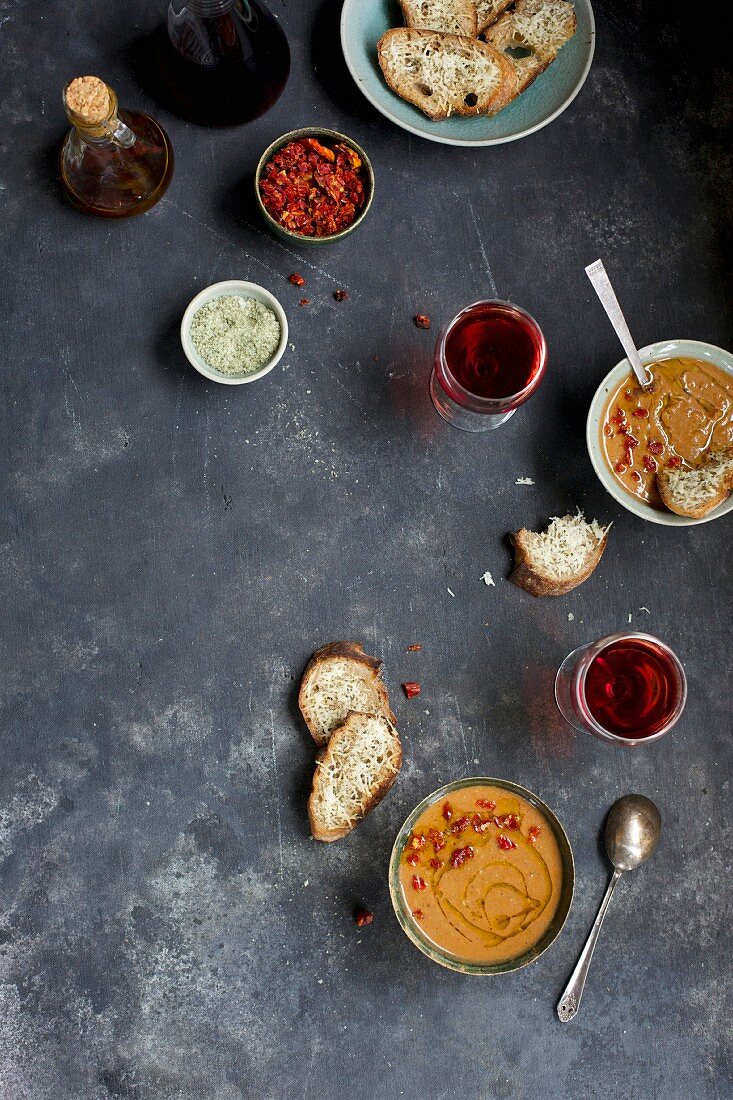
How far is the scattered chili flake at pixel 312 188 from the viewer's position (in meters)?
2.35

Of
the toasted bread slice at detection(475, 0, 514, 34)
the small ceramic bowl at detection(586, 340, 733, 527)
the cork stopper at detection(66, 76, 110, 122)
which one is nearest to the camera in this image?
the cork stopper at detection(66, 76, 110, 122)

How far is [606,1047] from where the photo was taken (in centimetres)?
238

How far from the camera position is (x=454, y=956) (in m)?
2.23

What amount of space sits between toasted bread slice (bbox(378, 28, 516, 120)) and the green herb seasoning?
69cm

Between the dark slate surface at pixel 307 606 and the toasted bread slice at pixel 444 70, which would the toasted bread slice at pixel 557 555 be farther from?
the toasted bread slice at pixel 444 70

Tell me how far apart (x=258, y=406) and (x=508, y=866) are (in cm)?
133

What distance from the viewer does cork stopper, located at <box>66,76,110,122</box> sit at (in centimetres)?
205

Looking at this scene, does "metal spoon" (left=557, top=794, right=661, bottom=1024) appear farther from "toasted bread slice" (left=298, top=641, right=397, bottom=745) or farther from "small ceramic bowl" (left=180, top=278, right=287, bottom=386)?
"small ceramic bowl" (left=180, top=278, right=287, bottom=386)

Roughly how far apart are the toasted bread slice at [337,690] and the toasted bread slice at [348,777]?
0.17 ft

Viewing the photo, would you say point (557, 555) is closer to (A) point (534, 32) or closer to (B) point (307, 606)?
(B) point (307, 606)

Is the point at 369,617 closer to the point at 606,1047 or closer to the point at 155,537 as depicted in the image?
the point at 155,537

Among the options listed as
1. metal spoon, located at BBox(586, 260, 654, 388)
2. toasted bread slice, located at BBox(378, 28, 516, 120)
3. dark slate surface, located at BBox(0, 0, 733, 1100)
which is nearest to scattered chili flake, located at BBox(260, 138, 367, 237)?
dark slate surface, located at BBox(0, 0, 733, 1100)

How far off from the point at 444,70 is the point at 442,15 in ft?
0.53

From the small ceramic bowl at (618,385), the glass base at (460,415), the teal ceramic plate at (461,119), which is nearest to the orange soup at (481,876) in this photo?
the small ceramic bowl at (618,385)
